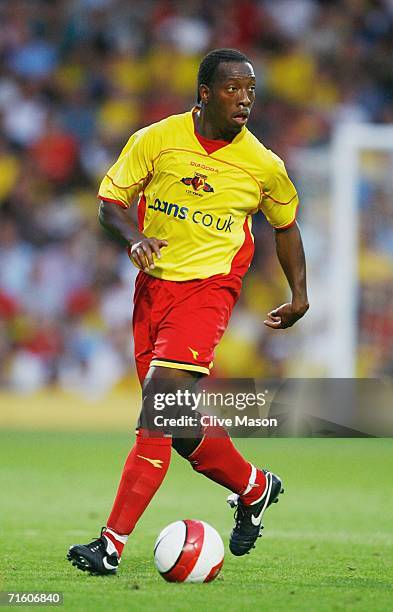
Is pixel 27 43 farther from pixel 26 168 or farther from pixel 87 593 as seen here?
pixel 87 593

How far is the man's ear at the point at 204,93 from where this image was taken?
5.60 m

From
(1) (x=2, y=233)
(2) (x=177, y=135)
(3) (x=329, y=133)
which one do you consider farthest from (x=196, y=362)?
(3) (x=329, y=133)

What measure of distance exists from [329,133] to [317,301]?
305cm

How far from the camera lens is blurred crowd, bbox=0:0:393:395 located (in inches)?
544

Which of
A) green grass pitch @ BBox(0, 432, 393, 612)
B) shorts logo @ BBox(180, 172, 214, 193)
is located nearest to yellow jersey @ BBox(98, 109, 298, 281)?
shorts logo @ BBox(180, 172, 214, 193)

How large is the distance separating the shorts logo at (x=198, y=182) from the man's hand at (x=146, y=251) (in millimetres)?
462

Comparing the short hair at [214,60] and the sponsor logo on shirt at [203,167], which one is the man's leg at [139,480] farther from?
the short hair at [214,60]

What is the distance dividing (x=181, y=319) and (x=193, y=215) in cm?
50

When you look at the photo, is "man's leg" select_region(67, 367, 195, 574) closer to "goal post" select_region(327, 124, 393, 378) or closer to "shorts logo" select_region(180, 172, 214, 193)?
"shorts logo" select_region(180, 172, 214, 193)

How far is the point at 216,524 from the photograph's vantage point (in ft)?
23.7

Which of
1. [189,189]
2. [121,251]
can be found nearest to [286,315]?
[189,189]

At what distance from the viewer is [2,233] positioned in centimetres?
1415

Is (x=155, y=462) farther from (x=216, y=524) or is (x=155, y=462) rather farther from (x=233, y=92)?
(x=216, y=524)

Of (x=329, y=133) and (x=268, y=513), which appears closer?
(x=268, y=513)
